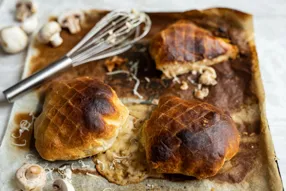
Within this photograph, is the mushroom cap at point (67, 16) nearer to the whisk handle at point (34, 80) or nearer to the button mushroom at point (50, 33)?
the button mushroom at point (50, 33)

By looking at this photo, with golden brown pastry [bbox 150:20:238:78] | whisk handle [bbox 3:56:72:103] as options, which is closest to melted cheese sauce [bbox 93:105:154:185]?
golden brown pastry [bbox 150:20:238:78]

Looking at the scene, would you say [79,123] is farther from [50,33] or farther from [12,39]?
[12,39]

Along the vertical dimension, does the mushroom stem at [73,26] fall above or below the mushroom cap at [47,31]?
below

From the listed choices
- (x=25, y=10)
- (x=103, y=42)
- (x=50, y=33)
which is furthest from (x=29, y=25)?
(x=103, y=42)

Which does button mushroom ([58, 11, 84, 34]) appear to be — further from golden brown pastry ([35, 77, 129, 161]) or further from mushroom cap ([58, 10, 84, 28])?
golden brown pastry ([35, 77, 129, 161])

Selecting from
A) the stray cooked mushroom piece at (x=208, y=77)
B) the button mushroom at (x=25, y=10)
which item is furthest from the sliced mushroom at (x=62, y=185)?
the button mushroom at (x=25, y=10)
